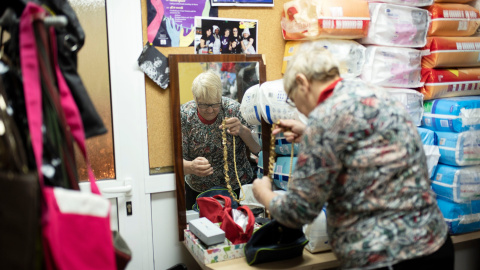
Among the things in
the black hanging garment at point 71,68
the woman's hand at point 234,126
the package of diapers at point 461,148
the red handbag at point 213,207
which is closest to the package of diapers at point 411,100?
the package of diapers at point 461,148

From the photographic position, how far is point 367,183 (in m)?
1.17

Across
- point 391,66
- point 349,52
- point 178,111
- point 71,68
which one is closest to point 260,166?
point 178,111

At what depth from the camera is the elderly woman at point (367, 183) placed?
1154 mm

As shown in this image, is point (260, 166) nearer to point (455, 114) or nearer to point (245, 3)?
point (245, 3)

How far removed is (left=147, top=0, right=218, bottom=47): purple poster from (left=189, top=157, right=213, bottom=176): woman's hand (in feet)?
1.96

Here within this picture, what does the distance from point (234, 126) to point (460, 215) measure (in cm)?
127

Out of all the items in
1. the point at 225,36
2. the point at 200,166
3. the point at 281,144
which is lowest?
the point at 200,166

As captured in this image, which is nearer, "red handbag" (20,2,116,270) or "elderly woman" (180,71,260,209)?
"red handbag" (20,2,116,270)

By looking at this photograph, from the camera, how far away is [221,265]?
1.65 meters

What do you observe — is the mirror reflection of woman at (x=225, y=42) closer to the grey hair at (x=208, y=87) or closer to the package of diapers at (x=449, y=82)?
the grey hair at (x=208, y=87)

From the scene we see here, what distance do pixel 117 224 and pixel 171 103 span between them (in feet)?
2.19

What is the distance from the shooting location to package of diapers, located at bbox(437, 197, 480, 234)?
2.04m

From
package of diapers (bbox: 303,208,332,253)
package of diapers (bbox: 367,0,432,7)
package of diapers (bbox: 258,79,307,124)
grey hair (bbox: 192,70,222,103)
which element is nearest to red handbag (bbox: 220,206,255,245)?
package of diapers (bbox: 303,208,332,253)

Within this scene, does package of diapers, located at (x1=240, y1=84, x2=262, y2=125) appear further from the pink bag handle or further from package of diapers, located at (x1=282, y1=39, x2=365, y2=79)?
the pink bag handle
